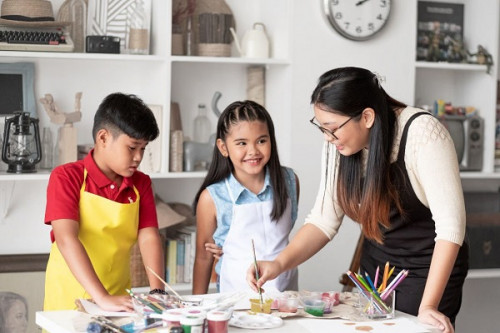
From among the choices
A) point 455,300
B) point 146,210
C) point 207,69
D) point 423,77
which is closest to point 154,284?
point 146,210

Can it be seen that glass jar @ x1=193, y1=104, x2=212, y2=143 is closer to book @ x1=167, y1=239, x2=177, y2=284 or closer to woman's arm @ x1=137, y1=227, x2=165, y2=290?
book @ x1=167, y1=239, x2=177, y2=284

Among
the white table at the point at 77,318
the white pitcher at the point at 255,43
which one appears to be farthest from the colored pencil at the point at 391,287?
the white pitcher at the point at 255,43

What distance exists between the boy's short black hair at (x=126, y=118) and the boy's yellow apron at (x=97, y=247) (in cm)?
17

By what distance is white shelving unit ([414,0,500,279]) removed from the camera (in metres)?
4.07

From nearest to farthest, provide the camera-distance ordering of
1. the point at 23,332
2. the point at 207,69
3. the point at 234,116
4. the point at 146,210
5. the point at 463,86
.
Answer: the point at 146,210 → the point at 234,116 → the point at 23,332 → the point at 207,69 → the point at 463,86

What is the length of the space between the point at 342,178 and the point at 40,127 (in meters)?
1.78

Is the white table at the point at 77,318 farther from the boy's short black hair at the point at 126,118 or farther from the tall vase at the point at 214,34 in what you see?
the tall vase at the point at 214,34

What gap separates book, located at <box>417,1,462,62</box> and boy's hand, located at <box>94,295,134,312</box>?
2471mm

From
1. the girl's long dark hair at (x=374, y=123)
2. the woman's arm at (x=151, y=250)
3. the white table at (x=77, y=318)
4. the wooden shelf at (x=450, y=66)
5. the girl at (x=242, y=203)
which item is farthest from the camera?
the wooden shelf at (x=450, y=66)

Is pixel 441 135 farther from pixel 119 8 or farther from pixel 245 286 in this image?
pixel 119 8

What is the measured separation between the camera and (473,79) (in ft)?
13.8

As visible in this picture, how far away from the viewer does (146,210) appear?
258 cm

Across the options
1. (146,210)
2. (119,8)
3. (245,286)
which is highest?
(119,8)

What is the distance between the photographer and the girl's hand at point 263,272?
228 cm
